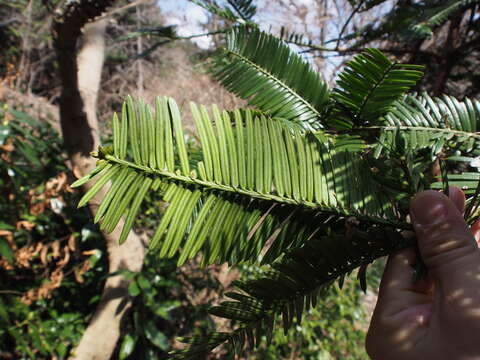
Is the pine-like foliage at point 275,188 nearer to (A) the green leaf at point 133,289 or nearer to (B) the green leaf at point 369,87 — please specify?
(B) the green leaf at point 369,87

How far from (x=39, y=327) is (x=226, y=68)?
1857 millimetres

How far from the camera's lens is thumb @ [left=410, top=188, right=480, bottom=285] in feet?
1.56

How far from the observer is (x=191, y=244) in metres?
0.42

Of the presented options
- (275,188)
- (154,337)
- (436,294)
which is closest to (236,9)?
(275,188)

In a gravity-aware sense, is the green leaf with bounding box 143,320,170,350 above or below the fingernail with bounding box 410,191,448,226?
below

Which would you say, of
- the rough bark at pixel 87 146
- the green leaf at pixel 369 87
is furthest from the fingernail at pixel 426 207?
the rough bark at pixel 87 146

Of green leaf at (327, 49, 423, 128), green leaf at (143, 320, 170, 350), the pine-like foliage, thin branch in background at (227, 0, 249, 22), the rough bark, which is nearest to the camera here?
the pine-like foliage

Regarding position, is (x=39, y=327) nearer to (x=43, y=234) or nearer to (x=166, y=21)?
(x=43, y=234)

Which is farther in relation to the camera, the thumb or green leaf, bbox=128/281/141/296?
green leaf, bbox=128/281/141/296

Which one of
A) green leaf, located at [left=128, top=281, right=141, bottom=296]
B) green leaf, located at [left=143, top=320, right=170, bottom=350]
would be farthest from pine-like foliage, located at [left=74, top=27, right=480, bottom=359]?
green leaf, located at [left=143, top=320, right=170, bottom=350]

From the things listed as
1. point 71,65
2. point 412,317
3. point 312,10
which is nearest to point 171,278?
point 71,65

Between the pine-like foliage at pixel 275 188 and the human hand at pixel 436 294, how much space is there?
35 mm

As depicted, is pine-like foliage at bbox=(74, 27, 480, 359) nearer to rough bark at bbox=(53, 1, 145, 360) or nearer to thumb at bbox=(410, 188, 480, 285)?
thumb at bbox=(410, 188, 480, 285)

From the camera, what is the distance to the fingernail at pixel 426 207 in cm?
47
